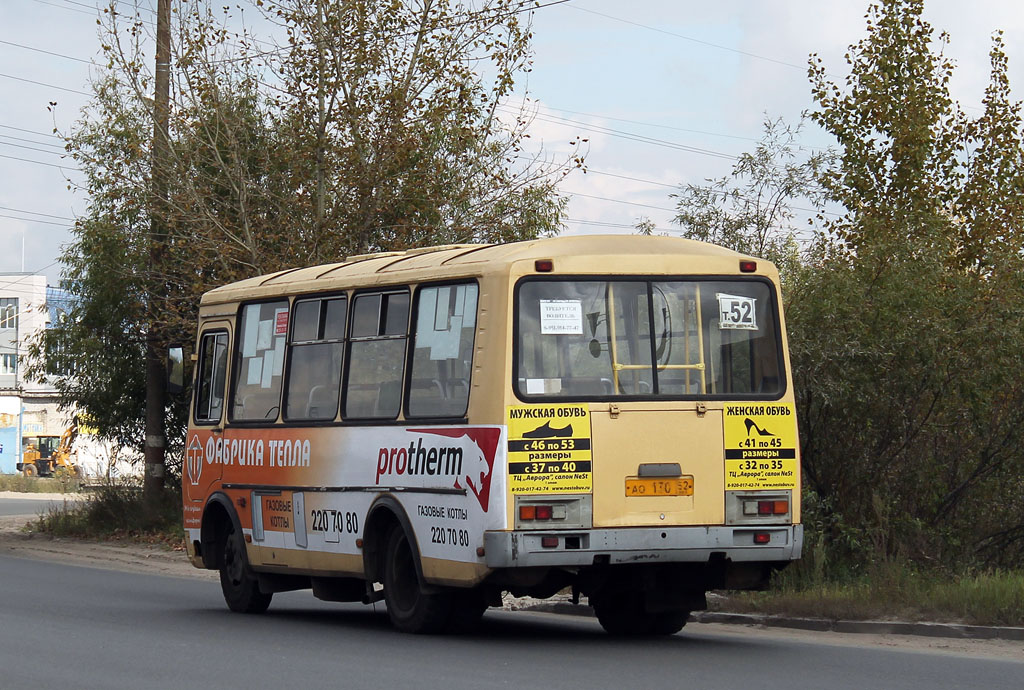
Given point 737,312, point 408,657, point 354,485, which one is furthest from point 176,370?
point 737,312

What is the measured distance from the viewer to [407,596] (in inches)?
524

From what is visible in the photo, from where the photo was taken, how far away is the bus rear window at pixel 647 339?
473 inches

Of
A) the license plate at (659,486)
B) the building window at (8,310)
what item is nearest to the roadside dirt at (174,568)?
the license plate at (659,486)

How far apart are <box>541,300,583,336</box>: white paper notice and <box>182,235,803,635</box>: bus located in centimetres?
1

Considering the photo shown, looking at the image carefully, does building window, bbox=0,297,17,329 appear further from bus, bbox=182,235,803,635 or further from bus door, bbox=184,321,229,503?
bus, bbox=182,235,803,635

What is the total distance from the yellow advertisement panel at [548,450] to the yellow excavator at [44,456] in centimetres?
6364

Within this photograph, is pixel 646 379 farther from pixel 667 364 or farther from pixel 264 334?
pixel 264 334

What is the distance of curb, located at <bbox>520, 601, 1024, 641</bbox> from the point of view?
13.0 meters

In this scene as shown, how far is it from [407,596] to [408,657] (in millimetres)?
1823

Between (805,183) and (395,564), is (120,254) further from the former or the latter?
(395,564)

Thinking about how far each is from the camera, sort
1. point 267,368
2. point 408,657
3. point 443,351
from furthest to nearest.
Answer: point 267,368 → point 443,351 → point 408,657

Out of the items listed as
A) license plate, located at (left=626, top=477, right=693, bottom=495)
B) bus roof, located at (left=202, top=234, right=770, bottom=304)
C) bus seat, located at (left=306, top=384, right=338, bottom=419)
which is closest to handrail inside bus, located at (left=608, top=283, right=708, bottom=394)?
bus roof, located at (left=202, top=234, right=770, bottom=304)

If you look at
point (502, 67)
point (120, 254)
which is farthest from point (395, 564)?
point (120, 254)

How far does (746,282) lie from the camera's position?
1265 cm
